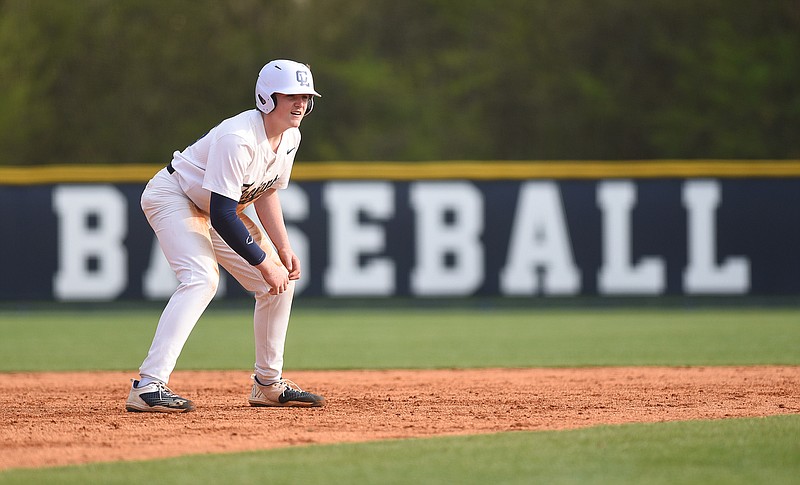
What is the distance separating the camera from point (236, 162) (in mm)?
5305

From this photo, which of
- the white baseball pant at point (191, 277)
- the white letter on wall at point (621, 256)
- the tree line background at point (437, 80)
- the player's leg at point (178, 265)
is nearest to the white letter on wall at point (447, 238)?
the white letter on wall at point (621, 256)

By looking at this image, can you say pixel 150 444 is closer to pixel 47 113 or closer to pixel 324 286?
pixel 324 286

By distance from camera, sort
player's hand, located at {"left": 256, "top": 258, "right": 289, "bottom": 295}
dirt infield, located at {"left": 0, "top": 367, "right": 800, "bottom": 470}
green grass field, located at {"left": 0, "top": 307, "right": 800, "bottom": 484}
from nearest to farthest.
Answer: green grass field, located at {"left": 0, "top": 307, "right": 800, "bottom": 484}, dirt infield, located at {"left": 0, "top": 367, "right": 800, "bottom": 470}, player's hand, located at {"left": 256, "top": 258, "right": 289, "bottom": 295}

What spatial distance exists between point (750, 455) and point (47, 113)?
29.0m

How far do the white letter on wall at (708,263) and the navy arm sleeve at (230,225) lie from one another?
31.9 ft

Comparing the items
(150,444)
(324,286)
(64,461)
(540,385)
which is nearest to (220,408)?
(150,444)

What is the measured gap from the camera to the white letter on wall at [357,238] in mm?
14125

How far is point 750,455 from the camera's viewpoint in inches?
166

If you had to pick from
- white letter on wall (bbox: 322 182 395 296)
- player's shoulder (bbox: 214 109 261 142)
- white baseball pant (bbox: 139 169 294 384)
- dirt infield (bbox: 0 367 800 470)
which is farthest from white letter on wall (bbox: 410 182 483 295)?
player's shoulder (bbox: 214 109 261 142)

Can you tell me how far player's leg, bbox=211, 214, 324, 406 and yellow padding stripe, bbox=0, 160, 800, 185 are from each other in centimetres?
832

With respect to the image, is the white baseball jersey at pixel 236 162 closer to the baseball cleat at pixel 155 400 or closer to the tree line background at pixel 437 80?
the baseball cleat at pixel 155 400

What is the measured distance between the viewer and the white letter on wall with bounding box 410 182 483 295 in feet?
46.5

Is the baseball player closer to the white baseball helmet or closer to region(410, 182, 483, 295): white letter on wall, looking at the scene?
the white baseball helmet

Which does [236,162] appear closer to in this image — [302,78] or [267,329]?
[302,78]
